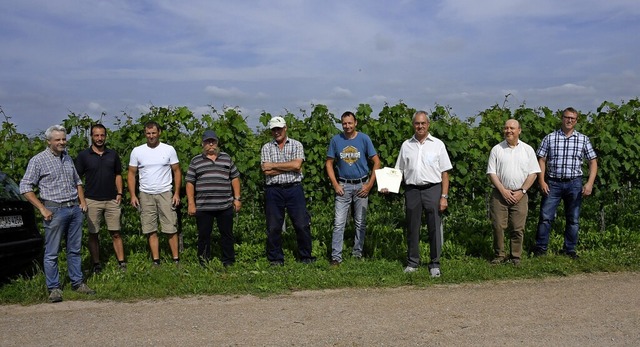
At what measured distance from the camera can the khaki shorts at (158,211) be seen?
251 inches

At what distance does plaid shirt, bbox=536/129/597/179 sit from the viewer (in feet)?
21.4

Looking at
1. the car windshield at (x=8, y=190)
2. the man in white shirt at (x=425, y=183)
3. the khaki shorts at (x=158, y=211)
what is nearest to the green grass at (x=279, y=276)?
the man in white shirt at (x=425, y=183)

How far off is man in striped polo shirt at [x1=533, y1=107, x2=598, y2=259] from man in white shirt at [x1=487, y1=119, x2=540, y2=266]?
1.09 feet

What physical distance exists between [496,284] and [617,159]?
3.89 m

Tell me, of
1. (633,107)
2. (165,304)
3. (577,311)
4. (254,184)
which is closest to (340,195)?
(254,184)

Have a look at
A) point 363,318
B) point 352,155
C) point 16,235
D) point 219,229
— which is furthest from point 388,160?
point 16,235

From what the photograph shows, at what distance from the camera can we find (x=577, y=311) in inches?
184

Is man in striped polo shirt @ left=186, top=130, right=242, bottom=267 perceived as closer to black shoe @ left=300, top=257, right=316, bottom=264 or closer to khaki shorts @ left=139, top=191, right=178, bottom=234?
khaki shorts @ left=139, top=191, right=178, bottom=234

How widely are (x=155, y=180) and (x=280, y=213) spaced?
1.48 meters

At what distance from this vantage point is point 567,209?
22.0 ft

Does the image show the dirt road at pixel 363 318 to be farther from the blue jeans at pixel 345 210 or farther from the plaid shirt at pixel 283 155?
the plaid shirt at pixel 283 155

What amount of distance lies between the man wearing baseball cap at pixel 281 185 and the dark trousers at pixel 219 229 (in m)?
0.45

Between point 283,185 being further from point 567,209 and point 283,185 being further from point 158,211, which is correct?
point 567,209

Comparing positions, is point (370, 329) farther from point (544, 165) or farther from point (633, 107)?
point (633, 107)
